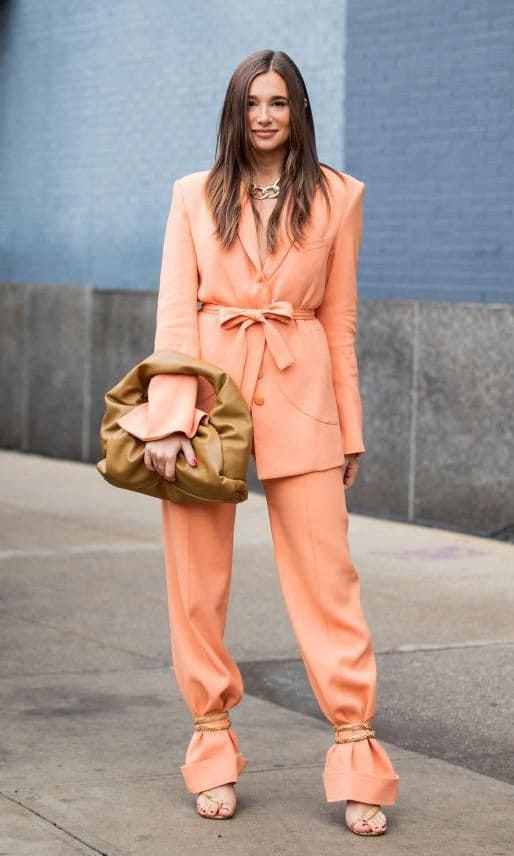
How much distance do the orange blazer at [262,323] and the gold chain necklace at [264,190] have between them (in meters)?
0.04

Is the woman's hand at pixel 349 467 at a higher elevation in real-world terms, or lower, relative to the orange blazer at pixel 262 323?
lower

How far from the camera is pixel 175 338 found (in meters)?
4.40

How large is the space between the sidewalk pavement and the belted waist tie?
47.3 inches

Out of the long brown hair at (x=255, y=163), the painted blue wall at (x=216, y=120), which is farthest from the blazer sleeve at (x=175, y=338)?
the painted blue wall at (x=216, y=120)

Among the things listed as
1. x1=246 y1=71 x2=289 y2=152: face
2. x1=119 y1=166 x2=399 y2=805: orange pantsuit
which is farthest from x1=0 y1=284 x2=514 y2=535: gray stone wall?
x1=246 y1=71 x2=289 y2=152: face

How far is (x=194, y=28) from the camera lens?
11.9 meters

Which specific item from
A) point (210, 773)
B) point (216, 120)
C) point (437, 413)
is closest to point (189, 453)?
point (210, 773)

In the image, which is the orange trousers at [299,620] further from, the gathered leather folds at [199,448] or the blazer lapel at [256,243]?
the blazer lapel at [256,243]

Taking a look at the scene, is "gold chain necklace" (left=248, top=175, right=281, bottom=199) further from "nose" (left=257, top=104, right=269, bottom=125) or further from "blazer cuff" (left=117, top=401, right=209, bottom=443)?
"blazer cuff" (left=117, top=401, right=209, bottom=443)

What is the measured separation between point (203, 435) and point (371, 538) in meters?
5.13

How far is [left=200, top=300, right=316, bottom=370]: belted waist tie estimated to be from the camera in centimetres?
436

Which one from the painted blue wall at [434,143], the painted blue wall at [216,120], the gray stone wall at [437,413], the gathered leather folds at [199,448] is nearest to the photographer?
the gathered leather folds at [199,448]

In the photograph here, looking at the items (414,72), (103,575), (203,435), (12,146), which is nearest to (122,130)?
(12,146)

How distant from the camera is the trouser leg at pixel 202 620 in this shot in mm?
4438
